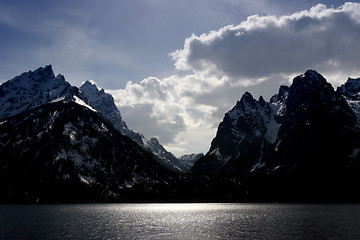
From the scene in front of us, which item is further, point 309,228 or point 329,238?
point 309,228

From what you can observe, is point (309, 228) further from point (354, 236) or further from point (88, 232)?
point (88, 232)

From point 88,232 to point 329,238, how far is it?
2803 inches

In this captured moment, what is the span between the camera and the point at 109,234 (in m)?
104

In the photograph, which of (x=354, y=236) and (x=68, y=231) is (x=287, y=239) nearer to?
(x=354, y=236)

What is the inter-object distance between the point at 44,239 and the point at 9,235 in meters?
13.2

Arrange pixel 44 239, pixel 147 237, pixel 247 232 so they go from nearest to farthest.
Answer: pixel 44 239 < pixel 147 237 < pixel 247 232

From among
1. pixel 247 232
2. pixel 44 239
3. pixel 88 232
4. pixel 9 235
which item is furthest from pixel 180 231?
pixel 9 235

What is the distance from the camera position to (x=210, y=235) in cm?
10269

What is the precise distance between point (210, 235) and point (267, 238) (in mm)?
17364

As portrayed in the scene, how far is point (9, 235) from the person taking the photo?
9669cm

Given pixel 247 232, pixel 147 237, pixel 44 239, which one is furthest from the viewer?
pixel 247 232

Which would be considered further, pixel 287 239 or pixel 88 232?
pixel 88 232

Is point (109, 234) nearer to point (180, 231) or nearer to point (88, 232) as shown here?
point (88, 232)

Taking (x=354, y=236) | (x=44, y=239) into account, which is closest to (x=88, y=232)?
(x=44, y=239)
